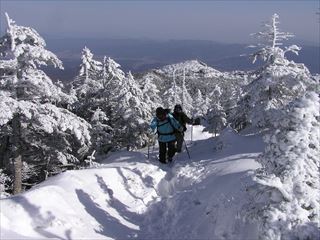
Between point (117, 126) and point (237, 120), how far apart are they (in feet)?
24.8

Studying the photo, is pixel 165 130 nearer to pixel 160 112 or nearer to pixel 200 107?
pixel 160 112

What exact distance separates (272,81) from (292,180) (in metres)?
10.9

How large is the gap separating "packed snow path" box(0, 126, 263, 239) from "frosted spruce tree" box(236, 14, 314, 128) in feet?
5.46

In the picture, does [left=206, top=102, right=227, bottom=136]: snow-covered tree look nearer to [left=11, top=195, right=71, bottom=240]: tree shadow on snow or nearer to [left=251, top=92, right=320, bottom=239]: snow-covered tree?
[left=11, top=195, right=71, bottom=240]: tree shadow on snow

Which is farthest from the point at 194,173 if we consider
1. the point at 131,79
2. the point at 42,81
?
the point at 131,79

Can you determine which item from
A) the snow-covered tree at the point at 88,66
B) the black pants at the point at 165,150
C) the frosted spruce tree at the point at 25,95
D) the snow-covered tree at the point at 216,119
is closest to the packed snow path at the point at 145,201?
the black pants at the point at 165,150

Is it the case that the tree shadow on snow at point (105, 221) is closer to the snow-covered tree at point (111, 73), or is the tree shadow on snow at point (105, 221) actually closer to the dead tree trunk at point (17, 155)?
the dead tree trunk at point (17, 155)

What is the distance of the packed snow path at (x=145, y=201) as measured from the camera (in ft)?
35.6

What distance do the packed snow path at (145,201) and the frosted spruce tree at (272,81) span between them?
1665 millimetres

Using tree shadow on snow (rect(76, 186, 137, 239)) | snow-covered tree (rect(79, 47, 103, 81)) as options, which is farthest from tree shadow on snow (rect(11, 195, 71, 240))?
snow-covered tree (rect(79, 47, 103, 81))

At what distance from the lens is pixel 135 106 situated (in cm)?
2677

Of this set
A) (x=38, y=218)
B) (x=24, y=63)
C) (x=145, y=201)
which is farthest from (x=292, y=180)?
(x=24, y=63)

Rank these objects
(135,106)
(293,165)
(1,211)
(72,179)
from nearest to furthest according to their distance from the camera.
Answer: (293,165), (1,211), (72,179), (135,106)

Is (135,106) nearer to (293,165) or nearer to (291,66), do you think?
(291,66)
